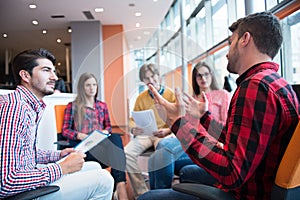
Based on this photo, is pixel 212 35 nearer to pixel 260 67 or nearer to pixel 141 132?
pixel 141 132

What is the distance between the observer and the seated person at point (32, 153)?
101cm

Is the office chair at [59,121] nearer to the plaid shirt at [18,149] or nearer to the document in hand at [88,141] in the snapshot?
the document in hand at [88,141]

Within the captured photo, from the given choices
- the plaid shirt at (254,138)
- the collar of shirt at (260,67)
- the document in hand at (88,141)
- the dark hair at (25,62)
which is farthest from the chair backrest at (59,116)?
the collar of shirt at (260,67)

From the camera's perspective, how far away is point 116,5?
6.71 metres

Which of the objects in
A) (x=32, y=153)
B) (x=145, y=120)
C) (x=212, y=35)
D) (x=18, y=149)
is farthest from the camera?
(x=212, y=35)

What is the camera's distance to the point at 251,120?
84cm

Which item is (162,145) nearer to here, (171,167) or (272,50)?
(171,167)

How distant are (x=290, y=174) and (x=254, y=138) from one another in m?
0.13

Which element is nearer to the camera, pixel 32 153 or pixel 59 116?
pixel 32 153

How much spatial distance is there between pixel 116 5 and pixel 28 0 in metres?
1.91

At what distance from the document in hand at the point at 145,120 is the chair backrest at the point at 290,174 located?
81 centimetres

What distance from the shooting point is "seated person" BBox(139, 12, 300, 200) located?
835 millimetres

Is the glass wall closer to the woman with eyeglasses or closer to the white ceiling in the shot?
the woman with eyeglasses

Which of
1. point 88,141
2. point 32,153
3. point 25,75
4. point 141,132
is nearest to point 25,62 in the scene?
point 25,75
